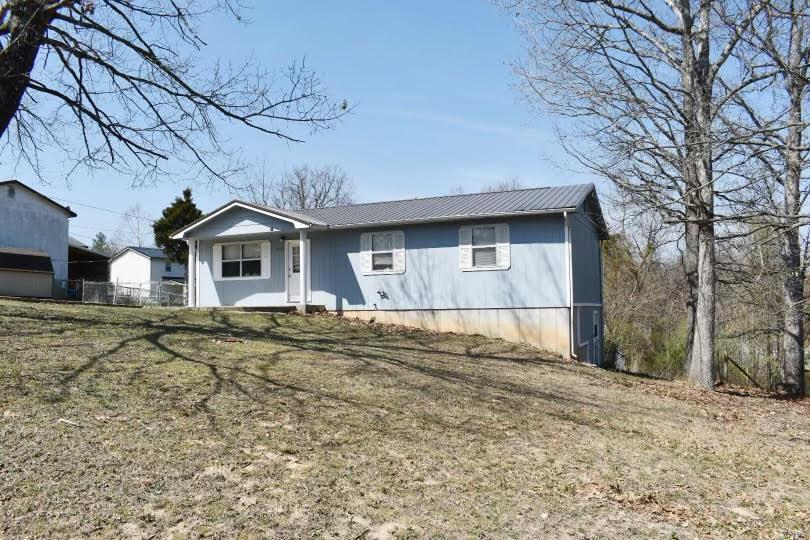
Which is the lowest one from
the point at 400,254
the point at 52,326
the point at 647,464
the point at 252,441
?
the point at 647,464

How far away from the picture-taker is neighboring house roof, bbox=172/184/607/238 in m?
15.6

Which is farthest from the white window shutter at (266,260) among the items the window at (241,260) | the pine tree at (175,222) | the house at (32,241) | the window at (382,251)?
the pine tree at (175,222)

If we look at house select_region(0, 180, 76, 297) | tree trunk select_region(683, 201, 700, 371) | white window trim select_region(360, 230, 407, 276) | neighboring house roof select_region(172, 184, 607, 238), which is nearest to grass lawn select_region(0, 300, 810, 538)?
tree trunk select_region(683, 201, 700, 371)

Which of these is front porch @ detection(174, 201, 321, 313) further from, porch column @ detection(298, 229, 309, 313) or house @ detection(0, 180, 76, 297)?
house @ detection(0, 180, 76, 297)

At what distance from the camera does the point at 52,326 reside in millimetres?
9328

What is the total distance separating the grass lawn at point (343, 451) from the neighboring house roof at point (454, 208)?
6.76 metres

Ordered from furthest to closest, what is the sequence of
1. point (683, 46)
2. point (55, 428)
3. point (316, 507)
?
point (683, 46)
point (55, 428)
point (316, 507)

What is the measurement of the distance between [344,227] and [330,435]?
39.0ft

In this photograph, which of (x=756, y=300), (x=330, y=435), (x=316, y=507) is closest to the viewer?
(x=316, y=507)

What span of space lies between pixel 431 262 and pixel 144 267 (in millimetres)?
32968

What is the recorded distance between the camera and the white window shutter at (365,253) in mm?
17203

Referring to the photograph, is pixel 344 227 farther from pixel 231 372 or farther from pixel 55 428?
→ pixel 55 428

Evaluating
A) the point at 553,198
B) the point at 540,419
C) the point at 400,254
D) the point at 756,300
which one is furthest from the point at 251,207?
the point at 756,300

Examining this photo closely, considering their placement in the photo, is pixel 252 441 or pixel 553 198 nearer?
pixel 252 441
